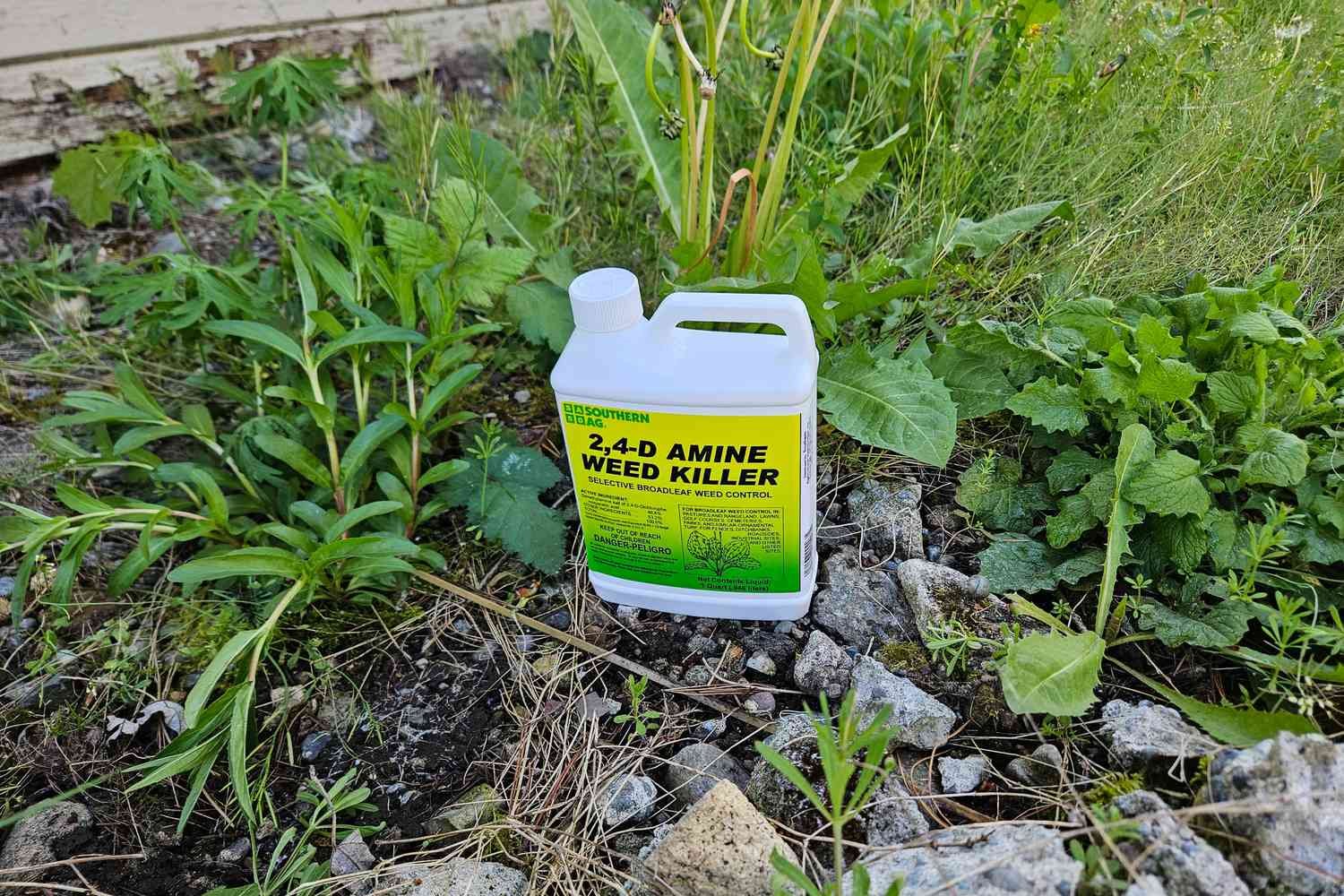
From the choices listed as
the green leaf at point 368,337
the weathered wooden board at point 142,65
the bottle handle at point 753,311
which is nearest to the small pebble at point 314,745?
the green leaf at point 368,337

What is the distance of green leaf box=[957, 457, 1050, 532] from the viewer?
1.53 m

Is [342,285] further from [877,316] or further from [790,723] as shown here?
[790,723]

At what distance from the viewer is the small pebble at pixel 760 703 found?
54.6 inches

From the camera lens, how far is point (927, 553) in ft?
5.07

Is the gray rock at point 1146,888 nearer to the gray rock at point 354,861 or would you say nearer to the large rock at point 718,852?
the large rock at point 718,852

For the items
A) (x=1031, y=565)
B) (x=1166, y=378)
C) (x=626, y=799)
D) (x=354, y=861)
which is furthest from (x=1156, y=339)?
(x=354, y=861)

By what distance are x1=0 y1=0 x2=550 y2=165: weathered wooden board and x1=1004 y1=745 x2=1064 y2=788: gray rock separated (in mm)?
2875

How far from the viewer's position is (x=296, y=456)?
159 centimetres

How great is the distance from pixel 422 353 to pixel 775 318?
0.79 m

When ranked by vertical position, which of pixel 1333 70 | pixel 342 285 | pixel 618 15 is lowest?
pixel 342 285

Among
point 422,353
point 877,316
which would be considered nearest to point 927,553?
point 877,316

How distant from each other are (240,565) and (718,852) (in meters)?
0.93

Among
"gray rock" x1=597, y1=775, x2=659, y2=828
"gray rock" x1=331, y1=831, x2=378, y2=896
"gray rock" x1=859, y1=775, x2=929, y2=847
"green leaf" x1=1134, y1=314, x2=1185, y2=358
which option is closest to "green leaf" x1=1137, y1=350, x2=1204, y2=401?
"green leaf" x1=1134, y1=314, x2=1185, y2=358

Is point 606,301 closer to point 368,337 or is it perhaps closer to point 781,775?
point 368,337
